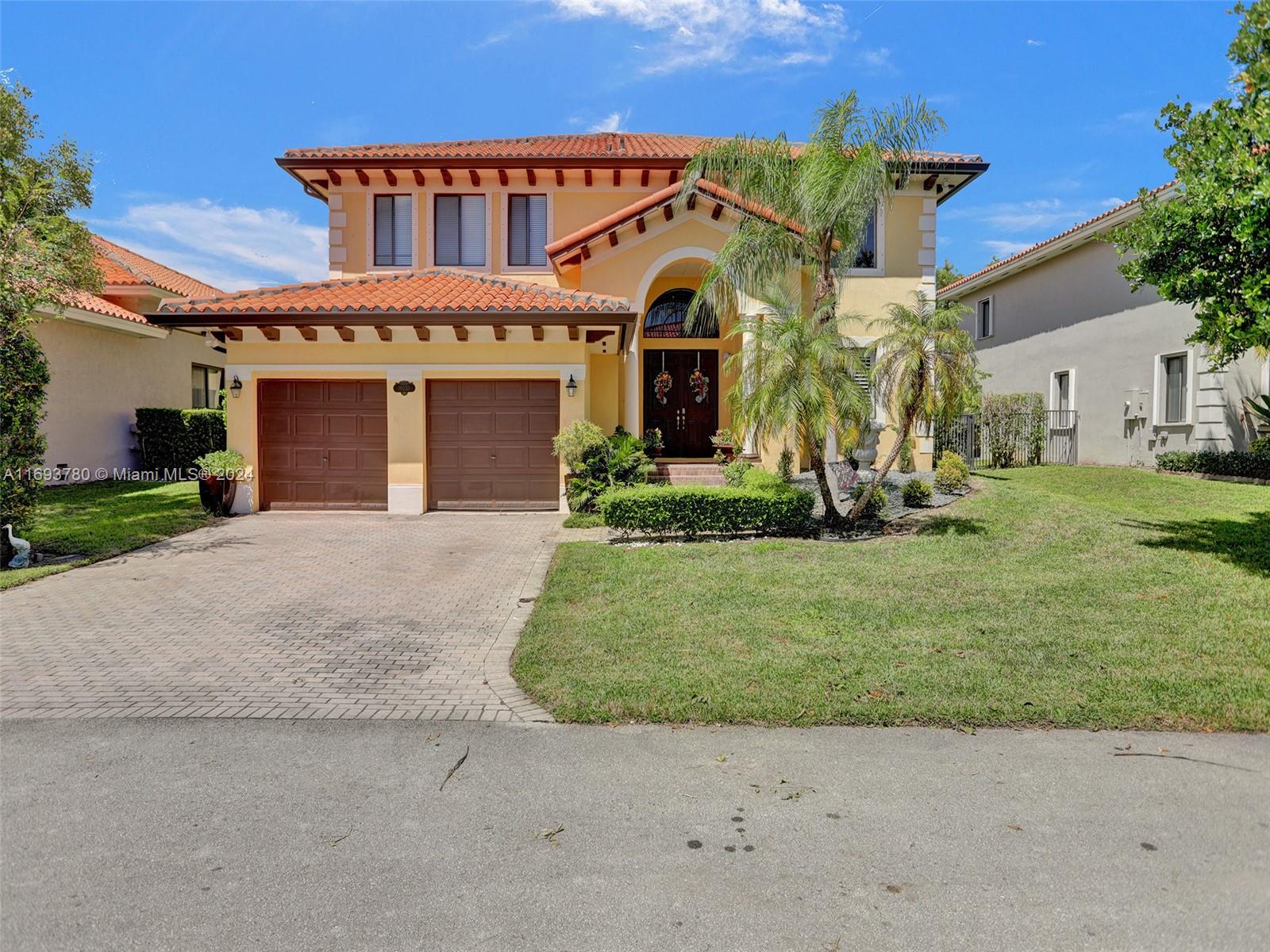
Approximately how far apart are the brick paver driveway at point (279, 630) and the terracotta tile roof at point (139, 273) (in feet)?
42.5

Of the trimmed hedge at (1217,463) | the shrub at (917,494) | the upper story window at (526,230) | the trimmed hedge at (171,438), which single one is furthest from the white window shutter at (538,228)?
the trimmed hedge at (1217,463)

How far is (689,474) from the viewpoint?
49.9 feet

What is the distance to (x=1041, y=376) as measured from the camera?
2225 centimetres

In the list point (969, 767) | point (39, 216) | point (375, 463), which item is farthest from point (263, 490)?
point (969, 767)

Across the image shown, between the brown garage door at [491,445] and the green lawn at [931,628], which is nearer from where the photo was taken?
the green lawn at [931,628]

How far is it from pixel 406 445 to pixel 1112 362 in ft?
59.0

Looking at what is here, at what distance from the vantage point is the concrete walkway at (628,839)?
113 inches

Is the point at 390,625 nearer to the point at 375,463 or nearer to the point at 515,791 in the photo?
the point at 515,791

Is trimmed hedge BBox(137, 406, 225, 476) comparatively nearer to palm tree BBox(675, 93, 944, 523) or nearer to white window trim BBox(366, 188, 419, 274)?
white window trim BBox(366, 188, 419, 274)

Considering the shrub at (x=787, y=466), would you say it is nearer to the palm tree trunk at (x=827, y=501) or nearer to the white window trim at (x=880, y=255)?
the palm tree trunk at (x=827, y=501)

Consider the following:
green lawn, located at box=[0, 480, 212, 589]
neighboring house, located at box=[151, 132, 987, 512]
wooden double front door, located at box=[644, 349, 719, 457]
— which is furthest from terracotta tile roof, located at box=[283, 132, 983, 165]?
green lawn, located at box=[0, 480, 212, 589]

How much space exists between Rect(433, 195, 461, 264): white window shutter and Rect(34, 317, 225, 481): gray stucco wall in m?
9.05

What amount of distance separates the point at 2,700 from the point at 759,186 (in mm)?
11880

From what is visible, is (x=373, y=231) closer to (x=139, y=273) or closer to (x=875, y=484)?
(x=139, y=273)
